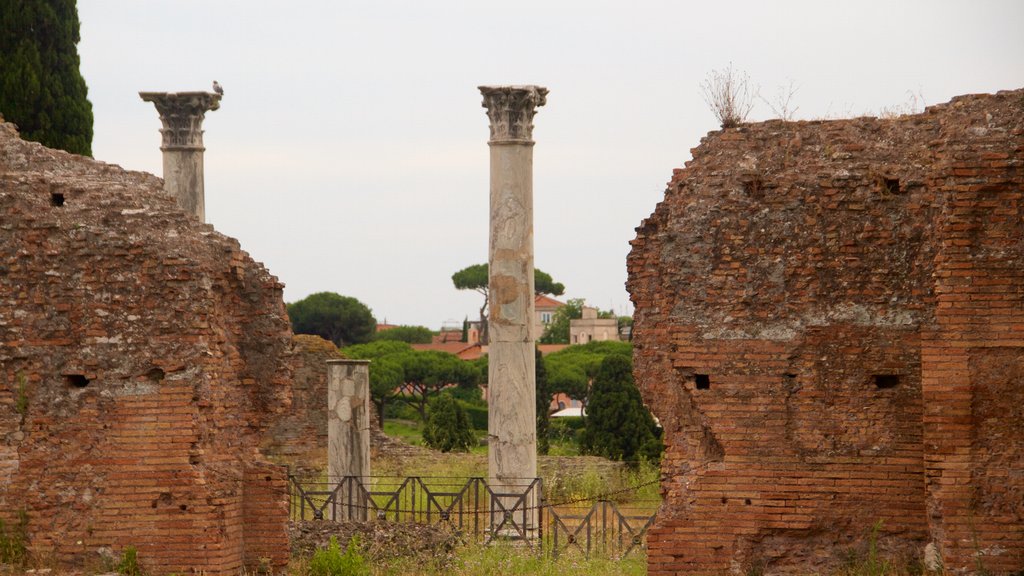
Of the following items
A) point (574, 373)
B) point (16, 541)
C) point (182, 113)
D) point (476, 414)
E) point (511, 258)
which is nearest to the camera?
point (16, 541)

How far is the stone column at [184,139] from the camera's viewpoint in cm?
2431

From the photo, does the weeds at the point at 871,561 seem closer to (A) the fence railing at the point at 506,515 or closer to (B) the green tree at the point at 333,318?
(A) the fence railing at the point at 506,515

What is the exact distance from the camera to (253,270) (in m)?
14.0

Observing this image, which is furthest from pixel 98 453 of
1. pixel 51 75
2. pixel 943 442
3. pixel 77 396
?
pixel 51 75

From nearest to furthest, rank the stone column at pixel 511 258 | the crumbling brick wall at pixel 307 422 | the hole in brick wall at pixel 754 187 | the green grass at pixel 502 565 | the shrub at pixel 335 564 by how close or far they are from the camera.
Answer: the hole in brick wall at pixel 754 187, the shrub at pixel 335 564, the green grass at pixel 502 565, the stone column at pixel 511 258, the crumbling brick wall at pixel 307 422

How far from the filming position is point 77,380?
1342 cm

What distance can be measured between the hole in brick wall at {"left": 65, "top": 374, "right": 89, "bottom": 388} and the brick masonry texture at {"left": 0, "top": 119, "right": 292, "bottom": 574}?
13 millimetres

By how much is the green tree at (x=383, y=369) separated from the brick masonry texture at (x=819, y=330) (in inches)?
1353

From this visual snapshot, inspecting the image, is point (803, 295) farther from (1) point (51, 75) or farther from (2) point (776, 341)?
(1) point (51, 75)

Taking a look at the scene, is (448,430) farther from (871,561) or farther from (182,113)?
(871,561)

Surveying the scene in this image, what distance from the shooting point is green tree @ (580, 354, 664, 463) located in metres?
30.6

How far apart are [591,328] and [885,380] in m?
77.0

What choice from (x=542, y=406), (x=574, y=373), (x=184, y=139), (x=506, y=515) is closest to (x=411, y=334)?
(x=574, y=373)

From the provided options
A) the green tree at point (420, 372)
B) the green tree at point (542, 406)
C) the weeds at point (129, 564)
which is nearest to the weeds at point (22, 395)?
the weeds at point (129, 564)
